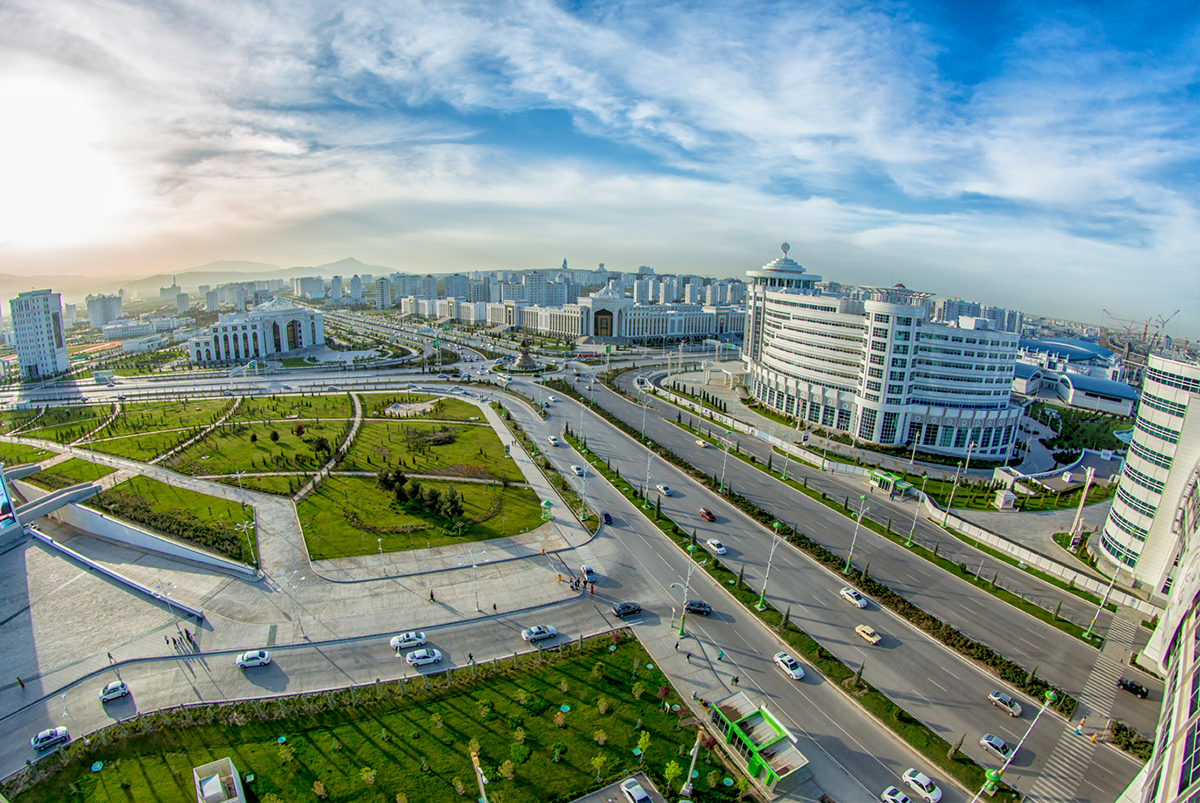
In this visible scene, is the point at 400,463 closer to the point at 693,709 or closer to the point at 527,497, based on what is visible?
the point at 527,497

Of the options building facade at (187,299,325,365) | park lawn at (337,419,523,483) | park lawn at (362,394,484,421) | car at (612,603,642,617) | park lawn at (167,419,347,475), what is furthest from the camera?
building facade at (187,299,325,365)

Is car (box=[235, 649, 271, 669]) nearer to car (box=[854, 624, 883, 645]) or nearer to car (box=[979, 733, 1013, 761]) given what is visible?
car (box=[854, 624, 883, 645])

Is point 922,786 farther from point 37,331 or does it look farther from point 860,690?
point 37,331

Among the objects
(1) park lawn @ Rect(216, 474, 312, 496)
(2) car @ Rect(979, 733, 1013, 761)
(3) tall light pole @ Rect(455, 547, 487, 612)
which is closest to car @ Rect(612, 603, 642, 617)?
(3) tall light pole @ Rect(455, 547, 487, 612)

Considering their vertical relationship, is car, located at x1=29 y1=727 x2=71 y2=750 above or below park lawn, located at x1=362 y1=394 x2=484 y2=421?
below

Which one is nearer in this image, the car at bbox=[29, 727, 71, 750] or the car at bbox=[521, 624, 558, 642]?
the car at bbox=[29, 727, 71, 750]

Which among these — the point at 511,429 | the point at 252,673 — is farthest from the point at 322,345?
the point at 252,673

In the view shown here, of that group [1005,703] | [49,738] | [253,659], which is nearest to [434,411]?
[253,659]

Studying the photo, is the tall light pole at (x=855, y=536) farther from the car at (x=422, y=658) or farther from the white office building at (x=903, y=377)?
the car at (x=422, y=658)
